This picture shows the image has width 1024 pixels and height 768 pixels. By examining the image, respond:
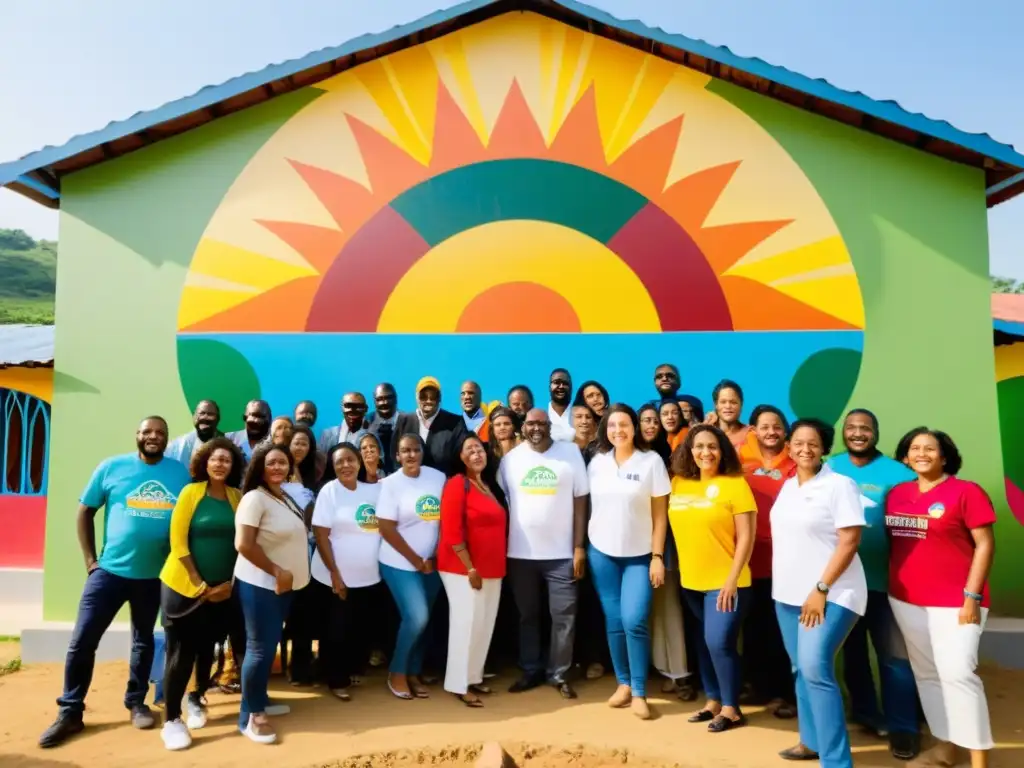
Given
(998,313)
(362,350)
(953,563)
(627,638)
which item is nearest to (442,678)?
(627,638)

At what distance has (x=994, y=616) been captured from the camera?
6.12 meters

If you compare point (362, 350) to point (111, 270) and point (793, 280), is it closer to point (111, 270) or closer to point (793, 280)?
point (111, 270)

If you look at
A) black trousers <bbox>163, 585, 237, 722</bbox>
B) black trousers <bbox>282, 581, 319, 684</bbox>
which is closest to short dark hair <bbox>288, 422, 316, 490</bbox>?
black trousers <bbox>282, 581, 319, 684</bbox>

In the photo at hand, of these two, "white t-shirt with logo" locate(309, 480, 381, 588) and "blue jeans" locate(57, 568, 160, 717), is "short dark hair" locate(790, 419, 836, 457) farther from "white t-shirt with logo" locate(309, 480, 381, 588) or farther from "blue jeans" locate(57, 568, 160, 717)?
"blue jeans" locate(57, 568, 160, 717)

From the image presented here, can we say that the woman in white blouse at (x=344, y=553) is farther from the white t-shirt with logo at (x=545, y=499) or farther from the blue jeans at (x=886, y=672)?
the blue jeans at (x=886, y=672)

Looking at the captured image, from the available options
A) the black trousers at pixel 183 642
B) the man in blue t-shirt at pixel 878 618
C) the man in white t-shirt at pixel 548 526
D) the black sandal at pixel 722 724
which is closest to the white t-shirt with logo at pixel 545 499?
the man in white t-shirt at pixel 548 526

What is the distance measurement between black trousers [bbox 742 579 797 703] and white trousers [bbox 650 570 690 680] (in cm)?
45

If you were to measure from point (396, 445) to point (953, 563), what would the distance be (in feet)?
12.2

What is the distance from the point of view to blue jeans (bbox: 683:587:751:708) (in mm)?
4199

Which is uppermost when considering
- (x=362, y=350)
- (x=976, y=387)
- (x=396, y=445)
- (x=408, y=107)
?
(x=408, y=107)

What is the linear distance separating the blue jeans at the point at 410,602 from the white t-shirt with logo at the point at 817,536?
2.28 m

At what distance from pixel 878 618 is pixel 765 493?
3.18ft

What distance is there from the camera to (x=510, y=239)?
6465 mm

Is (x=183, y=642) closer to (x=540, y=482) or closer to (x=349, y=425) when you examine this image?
(x=349, y=425)
